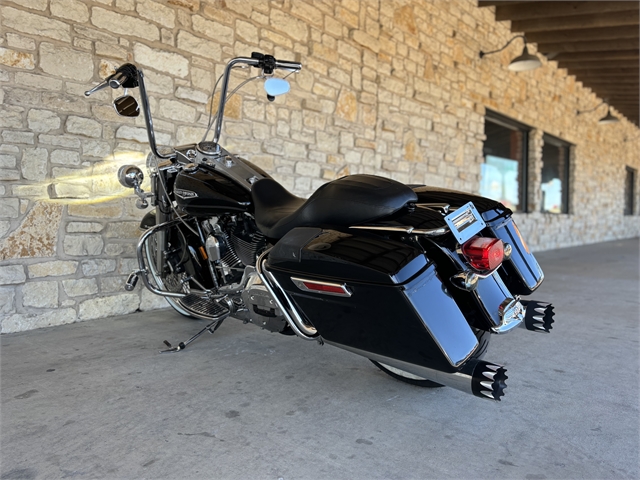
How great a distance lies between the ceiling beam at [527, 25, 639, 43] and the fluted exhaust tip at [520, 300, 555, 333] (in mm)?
7003

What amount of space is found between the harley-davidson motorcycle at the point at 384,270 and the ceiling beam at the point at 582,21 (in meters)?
6.27

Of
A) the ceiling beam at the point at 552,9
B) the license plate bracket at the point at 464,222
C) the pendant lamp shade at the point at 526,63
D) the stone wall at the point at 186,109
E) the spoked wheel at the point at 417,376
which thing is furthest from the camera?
the pendant lamp shade at the point at 526,63

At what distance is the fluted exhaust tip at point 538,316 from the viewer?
1789mm

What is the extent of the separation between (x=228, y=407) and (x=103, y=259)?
1789mm

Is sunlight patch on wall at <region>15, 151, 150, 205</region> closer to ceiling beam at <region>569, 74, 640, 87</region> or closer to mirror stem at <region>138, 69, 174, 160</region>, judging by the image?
mirror stem at <region>138, 69, 174, 160</region>

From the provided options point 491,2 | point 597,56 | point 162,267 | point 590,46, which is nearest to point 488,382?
point 162,267

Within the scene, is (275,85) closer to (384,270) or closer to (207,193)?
(207,193)

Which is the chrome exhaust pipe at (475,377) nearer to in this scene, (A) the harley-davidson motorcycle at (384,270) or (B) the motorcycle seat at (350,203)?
(A) the harley-davidson motorcycle at (384,270)

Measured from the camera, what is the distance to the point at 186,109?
345 centimetres

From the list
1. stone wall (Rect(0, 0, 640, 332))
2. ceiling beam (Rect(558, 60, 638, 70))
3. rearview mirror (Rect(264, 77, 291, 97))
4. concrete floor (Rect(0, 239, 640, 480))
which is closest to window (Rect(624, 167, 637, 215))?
ceiling beam (Rect(558, 60, 638, 70))

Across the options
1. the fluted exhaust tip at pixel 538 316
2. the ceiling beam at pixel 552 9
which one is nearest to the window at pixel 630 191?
the ceiling beam at pixel 552 9

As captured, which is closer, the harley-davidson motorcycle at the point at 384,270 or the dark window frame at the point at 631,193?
the harley-davidson motorcycle at the point at 384,270

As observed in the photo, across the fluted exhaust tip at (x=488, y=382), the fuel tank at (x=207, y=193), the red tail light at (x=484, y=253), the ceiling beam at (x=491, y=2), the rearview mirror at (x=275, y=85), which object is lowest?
the fluted exhaust tip at (x=488, y=382)

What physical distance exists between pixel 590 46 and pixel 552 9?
6.32 ft
